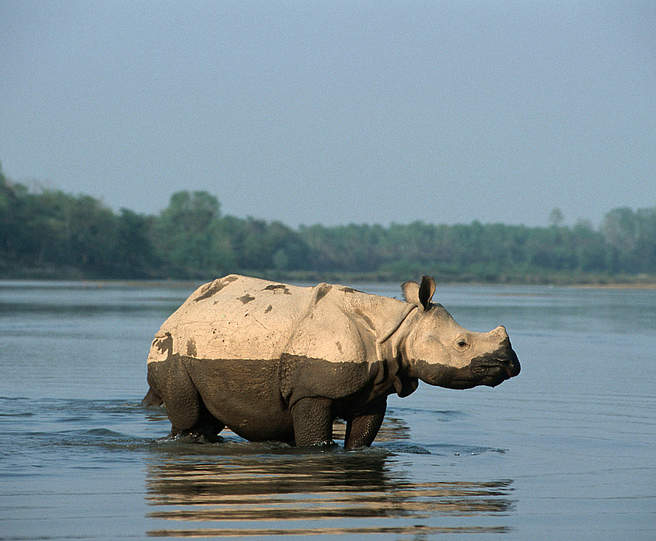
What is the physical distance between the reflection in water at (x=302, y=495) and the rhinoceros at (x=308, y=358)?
0.35 m

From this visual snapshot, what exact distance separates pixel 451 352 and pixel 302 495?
231cm

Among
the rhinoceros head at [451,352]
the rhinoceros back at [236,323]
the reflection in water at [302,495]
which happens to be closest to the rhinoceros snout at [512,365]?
the rhinoceros head at [451,352]

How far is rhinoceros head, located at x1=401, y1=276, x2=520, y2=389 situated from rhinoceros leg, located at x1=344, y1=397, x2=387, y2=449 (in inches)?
22.0

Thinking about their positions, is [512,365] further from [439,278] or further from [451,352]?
[439,278]

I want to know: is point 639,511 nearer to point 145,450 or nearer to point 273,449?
point 273,449

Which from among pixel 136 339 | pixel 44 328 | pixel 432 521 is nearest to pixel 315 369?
pixel 432 521

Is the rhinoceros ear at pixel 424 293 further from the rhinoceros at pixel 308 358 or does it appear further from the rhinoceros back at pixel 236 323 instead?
the rhinoceros back at pixel 236 323

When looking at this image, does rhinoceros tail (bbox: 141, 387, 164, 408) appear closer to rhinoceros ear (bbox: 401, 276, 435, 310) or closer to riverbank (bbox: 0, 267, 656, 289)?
rhinoceros ear (bbox: 401, 276, 435, 310)

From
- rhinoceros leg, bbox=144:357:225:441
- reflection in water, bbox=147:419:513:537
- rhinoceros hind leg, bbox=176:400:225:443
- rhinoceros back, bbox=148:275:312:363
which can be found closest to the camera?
reflection in water, bbox=147:419:513:537

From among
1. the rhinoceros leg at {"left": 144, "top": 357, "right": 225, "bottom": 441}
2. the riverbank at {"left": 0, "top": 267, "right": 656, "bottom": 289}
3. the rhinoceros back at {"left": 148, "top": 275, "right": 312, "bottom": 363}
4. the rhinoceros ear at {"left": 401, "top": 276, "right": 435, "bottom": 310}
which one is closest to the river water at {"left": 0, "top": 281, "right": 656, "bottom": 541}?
the rhinoceros leg at {"left": 144, "top": 357, "right": 225, "bottom": 441}

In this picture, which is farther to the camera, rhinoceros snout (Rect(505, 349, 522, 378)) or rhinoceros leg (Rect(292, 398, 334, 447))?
rhinoceros leg (Rect(292, 398, 334, 447))

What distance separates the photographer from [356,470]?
382 inches

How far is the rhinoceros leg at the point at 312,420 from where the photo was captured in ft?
33.2

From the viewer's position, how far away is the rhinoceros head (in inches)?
393
